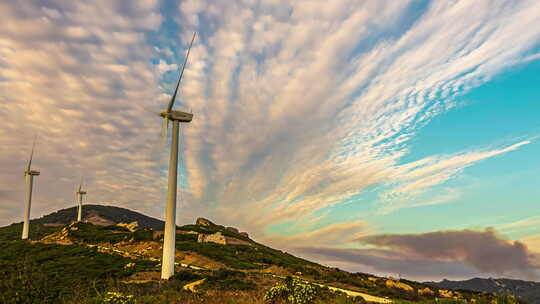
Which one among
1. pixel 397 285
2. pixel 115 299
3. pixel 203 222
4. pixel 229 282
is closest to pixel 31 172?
pixel 203 222

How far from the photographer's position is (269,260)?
258 feet

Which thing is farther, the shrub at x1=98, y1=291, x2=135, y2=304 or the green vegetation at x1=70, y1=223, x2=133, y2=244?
the green vegetation at x1=70, y1=223, x2=133, y2=244

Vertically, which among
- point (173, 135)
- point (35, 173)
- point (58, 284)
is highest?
point (35, 173)

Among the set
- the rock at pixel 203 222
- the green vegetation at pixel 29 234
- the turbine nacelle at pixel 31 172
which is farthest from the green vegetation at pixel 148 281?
the rock at pixel 203 222

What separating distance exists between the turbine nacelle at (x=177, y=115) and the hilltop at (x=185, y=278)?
22271mm

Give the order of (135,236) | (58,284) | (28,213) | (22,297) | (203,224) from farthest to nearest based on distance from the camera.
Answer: (203,224)
(28,213)
(135,236)
(58,284)
(22,297)

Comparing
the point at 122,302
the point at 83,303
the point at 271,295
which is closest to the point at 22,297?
the point at 83,303

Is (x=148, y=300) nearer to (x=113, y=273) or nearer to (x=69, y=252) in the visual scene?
(x=113, y=273)

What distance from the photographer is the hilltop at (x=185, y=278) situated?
75.3ft

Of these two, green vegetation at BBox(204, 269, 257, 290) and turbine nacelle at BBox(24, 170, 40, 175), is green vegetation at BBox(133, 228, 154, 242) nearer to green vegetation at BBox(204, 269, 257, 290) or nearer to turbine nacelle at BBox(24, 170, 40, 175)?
turbine nacelle at BBox(24, 170, 40, 175)

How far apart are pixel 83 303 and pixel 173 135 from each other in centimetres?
3595

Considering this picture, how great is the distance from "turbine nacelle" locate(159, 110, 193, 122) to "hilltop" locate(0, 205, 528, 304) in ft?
73.1

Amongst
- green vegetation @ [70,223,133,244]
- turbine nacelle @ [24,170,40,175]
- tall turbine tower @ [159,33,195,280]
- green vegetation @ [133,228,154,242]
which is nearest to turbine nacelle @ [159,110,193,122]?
tall turbine tower @ [159,33,195,280]

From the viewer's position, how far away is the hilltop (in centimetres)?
2295
